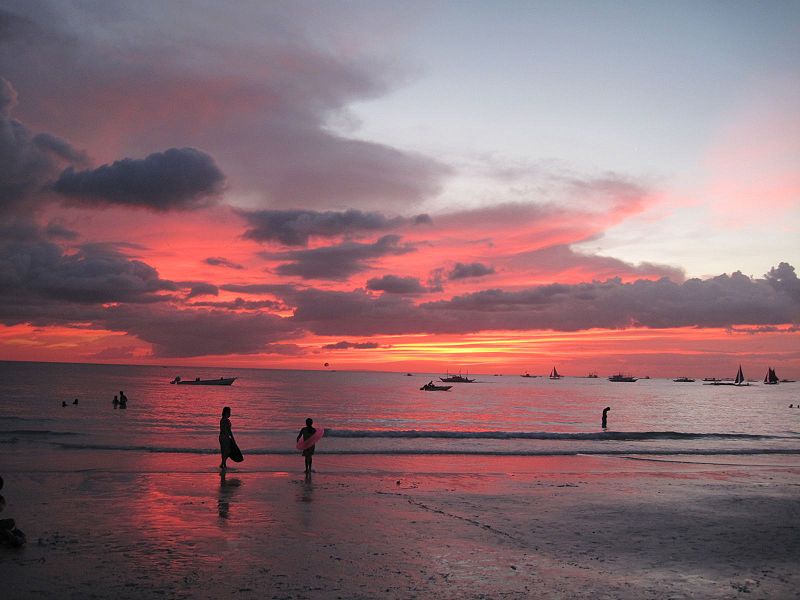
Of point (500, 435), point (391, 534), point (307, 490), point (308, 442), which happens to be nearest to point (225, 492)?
point (307, 490)

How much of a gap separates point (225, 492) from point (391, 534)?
25.2 ft

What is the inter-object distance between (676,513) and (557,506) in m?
3.58

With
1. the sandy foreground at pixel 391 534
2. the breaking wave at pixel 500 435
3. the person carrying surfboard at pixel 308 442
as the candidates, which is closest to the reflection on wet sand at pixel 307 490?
the sandy foreground at pixel 391 534

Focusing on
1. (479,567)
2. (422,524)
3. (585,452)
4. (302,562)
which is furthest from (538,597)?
(585,452)

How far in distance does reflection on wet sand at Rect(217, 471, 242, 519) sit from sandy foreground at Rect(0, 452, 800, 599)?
9cm

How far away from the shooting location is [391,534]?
48.8 feet

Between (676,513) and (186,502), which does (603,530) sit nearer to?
(676,513)

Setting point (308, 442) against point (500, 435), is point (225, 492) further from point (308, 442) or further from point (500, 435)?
point (500, 435)

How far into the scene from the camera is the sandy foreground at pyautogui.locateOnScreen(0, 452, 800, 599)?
11.1 meters

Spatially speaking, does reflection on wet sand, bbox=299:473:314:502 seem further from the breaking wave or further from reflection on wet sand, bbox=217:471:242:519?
the breaking wave

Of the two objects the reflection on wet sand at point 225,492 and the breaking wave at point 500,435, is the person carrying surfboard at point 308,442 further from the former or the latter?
the breaking wave at point 500,435

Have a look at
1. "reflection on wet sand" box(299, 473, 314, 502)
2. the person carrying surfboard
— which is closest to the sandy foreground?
"reflection on wet sand" box(299, 473, 314, 502)

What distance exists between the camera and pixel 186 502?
18.2m

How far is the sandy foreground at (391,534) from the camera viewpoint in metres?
11.1
